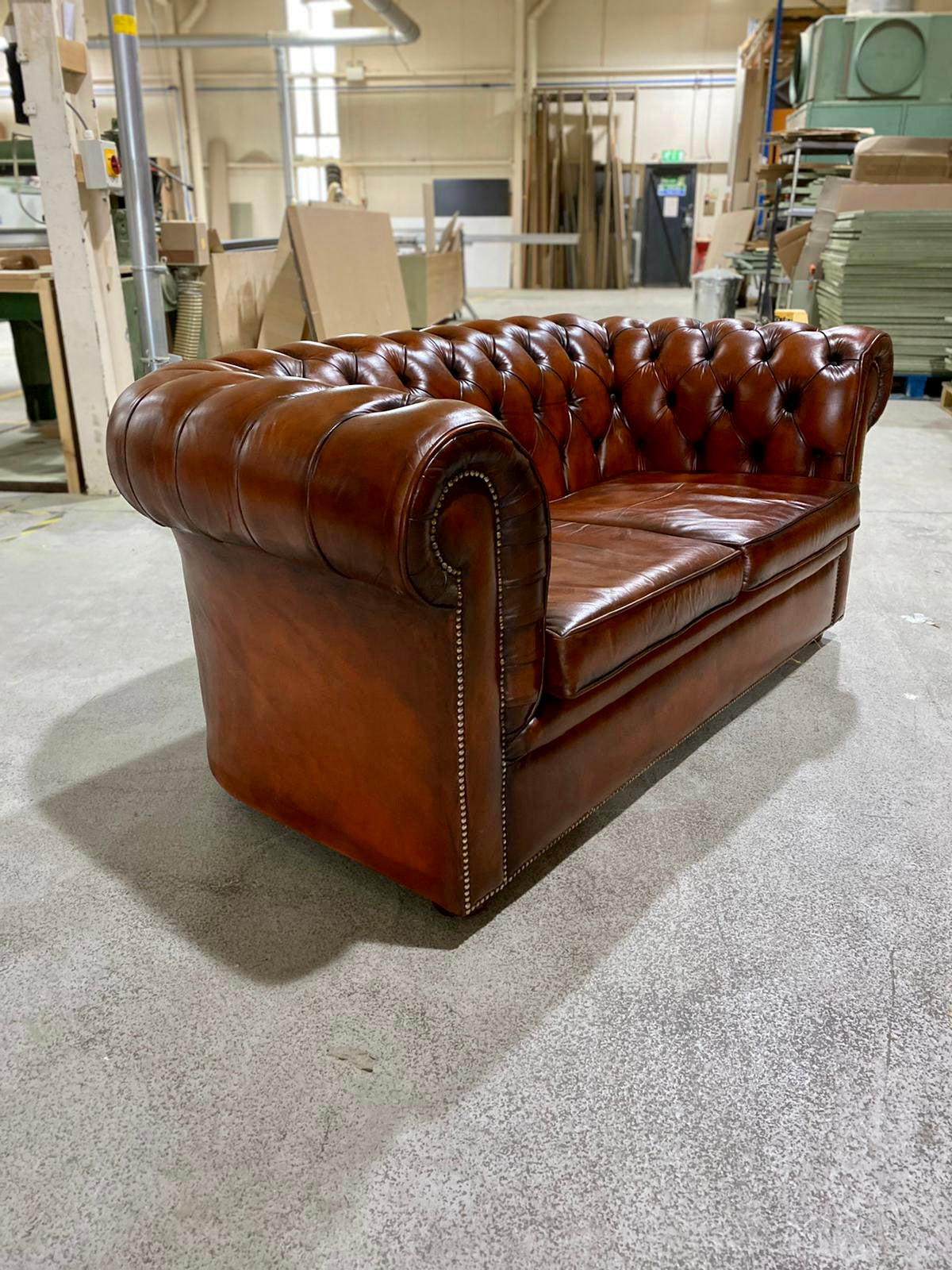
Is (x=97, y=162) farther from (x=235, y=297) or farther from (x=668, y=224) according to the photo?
(x=668, y=224)

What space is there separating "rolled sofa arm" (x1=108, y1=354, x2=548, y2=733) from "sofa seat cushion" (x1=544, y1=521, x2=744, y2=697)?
8 cm

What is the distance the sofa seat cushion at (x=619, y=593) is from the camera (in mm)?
1457

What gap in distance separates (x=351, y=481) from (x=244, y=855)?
0.82 meters

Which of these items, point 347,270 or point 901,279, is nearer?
point 347,270

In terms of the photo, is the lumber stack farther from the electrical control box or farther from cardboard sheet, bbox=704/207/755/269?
the electrical control box

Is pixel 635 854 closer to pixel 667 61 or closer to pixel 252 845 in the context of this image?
pixel 252 845

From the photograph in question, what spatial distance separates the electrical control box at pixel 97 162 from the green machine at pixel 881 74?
5865 millimetres

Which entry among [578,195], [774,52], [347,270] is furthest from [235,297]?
[578,195]

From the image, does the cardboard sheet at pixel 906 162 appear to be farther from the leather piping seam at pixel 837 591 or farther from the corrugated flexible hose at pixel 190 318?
the leather piping seam at pixel 837 591

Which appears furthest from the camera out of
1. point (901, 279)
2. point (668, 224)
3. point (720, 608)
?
point (668, 224)

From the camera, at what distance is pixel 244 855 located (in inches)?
66.4

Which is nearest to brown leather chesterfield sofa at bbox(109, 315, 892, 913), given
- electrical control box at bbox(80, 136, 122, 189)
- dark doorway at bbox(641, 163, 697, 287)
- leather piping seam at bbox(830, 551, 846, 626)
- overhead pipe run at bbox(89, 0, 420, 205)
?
leather piping seam at bbox(830, 551, 846, 626)

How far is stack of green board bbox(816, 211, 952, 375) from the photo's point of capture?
560 cm

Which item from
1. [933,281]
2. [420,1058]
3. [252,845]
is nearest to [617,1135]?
[420,1058]
